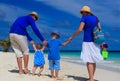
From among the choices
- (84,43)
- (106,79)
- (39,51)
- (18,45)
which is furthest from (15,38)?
(106,79)

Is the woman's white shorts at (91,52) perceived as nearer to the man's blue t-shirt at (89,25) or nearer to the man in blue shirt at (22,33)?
the man's blue t-shirt at (89,25)

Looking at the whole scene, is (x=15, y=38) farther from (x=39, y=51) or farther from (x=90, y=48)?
(x=90, y=48)

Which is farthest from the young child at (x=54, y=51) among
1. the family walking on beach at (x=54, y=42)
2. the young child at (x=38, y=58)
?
the young child at (x=38, y=58)

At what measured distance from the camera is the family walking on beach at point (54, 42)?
8.50m

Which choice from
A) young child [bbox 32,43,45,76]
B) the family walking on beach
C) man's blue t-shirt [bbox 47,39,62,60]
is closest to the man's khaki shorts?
the family walking on beach

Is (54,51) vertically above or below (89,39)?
below

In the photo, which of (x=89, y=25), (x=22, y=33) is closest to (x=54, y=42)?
(x=22, y=33)

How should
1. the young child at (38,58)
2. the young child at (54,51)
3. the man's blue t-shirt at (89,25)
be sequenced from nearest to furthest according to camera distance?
the man's blue t-shirt at (89,25)
the young child at (54,51)
the young child at (38,58)

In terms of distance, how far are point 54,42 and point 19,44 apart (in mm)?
880

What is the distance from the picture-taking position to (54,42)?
8891 millimetres

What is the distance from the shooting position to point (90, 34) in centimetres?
851

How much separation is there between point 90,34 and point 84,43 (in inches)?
10.1

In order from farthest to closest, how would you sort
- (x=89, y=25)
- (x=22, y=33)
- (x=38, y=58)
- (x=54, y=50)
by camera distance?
(x=38, y=58)
(x=22, y=33)
(x=54, y=50)
(x=89, y=25)

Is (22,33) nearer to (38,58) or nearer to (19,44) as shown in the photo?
(19,44)
